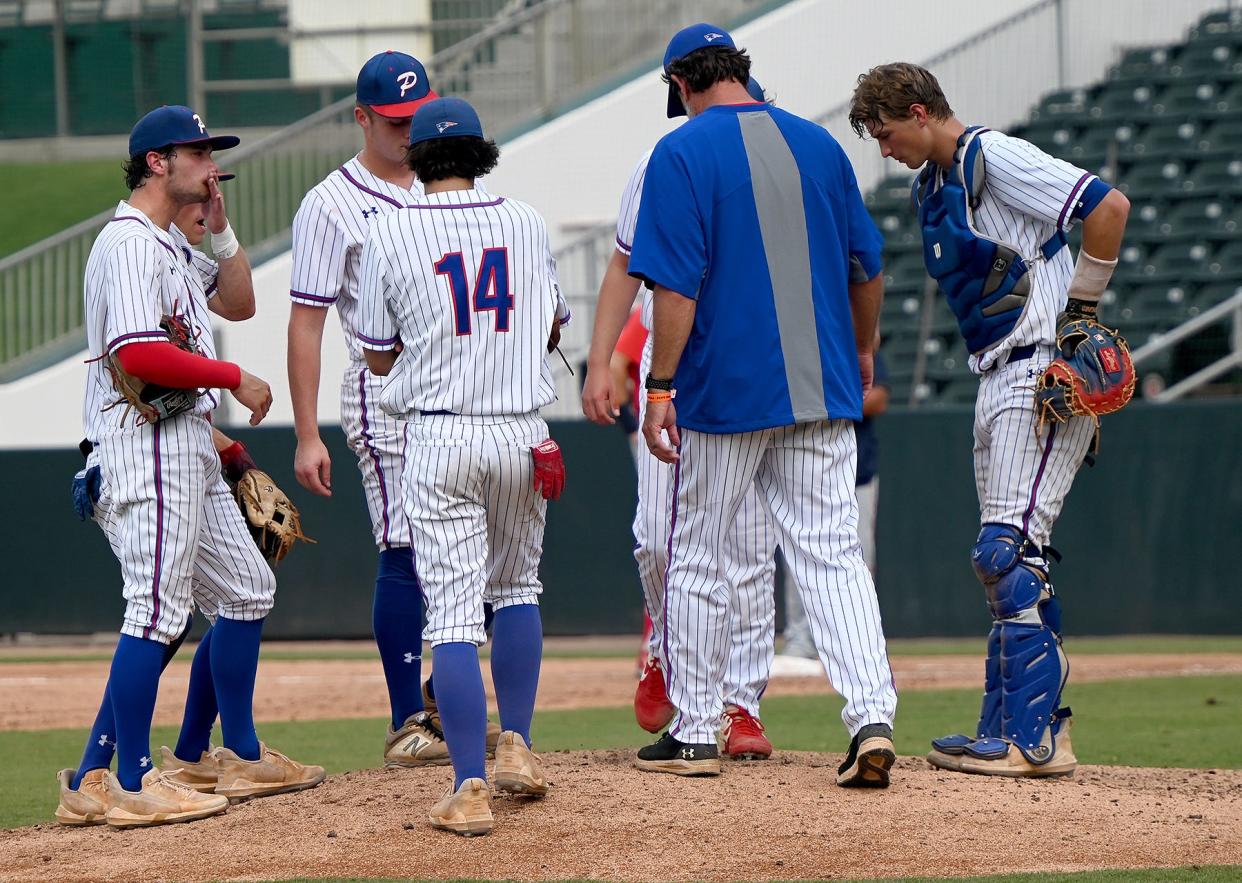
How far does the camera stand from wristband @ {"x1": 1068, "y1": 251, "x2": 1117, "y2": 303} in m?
5.12

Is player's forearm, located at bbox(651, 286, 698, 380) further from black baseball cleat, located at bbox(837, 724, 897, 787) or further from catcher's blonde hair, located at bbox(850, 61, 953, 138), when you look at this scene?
black baseball cleat, located at bbox(837, 724, 897, 787)

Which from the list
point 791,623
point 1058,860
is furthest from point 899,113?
point 791,623

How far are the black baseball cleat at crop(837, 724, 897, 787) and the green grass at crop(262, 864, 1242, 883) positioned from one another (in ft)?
2.01

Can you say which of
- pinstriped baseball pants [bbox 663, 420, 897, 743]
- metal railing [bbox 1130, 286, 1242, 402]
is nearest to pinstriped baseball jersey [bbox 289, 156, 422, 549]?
pinstriped baseball pants [bbox 663, 420, 897, 743]

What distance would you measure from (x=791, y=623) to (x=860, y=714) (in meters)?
5.48

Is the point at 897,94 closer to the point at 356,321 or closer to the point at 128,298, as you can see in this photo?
the point at 356,321

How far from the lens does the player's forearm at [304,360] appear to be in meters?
5.38

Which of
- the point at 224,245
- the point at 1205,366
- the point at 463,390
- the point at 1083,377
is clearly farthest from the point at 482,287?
the point at 1205,366

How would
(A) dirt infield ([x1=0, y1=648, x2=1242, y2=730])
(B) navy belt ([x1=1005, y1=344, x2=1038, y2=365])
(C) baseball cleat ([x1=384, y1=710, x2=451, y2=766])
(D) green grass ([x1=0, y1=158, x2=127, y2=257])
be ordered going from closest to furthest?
(B) navy belt ([x1=1005, y1=344, x2=1038, y2=365]) → (C) baseball cleat ([x1=384, y1=710, x2=451, y2=766]) → (A) dirt infield ([x1=0, y1=648, x2=1242, y2=730]) → (D) green grass ([x1=0, y1=158, x2=127, y2=257])

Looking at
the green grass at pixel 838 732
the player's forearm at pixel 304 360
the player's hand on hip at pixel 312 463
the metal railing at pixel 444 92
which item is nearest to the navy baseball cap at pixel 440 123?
the player's forearm at pixel 304 360

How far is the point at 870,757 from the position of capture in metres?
4.75

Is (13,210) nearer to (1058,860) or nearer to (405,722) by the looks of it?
(405,722)

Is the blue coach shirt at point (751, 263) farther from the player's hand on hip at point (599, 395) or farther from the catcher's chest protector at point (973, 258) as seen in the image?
the catcher's chest protector at point (973, 258)

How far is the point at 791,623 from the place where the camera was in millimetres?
10234
